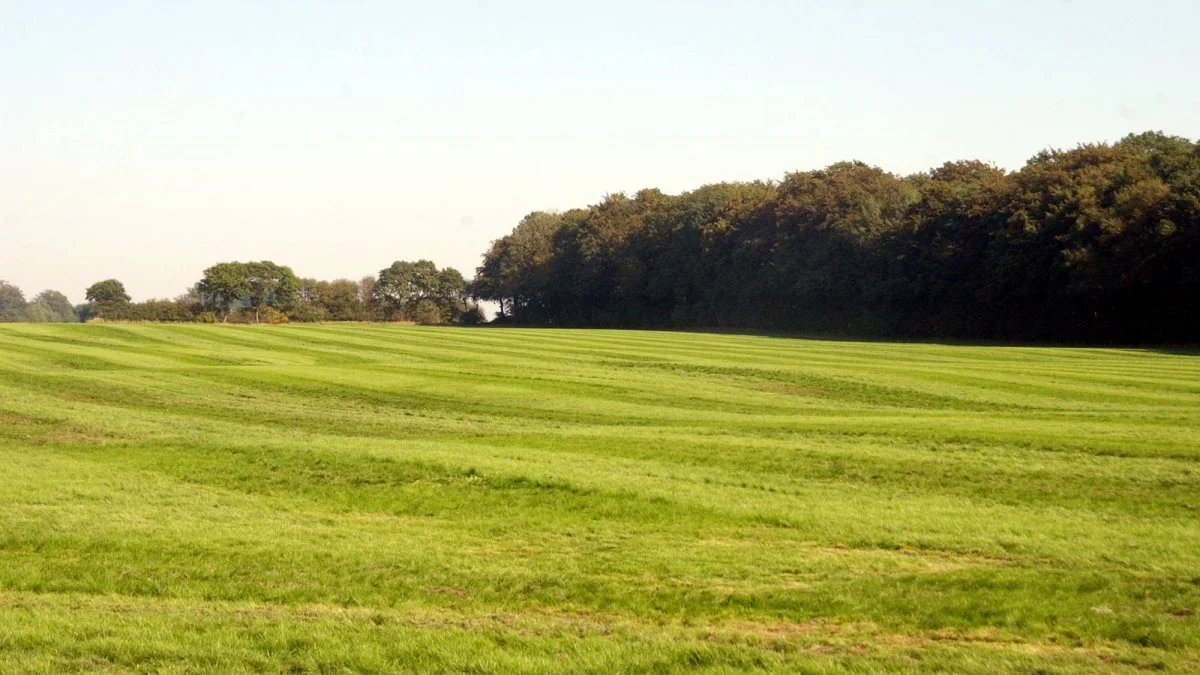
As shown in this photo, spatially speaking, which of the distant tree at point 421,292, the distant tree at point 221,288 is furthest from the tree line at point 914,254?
the distant tree at point 221,288

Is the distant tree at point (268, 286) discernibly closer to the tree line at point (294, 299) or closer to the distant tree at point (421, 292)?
the tree line at point (294, 299)

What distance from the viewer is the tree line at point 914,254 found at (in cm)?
5816

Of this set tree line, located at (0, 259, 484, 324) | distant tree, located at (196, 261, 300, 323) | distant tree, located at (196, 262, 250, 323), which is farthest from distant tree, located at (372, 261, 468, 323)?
distant tree, located at (196, 262, 250, 323)

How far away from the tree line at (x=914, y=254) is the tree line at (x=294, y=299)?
19.7m

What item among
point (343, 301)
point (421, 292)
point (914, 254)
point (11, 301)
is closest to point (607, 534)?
point (914, 254)

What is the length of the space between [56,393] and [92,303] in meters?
97.6

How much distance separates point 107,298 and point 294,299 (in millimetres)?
20773

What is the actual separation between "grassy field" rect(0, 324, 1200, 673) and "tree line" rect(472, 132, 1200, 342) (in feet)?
107

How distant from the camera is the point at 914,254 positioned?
248 feet

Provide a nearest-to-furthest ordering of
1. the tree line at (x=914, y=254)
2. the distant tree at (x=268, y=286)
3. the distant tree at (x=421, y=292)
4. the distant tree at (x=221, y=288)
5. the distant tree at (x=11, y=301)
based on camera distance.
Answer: the tree line at (x=914, y=254) → the distant tree at (x=221, y=288) → the distant tree at (x=268, y=286) → the distant tree at (x=421, y=292) → the distant tree at (x=11, y=301)

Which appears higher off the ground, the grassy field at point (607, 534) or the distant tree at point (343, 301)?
the distant tree at point (343, 301)

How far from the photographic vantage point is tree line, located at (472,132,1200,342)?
58156 mm

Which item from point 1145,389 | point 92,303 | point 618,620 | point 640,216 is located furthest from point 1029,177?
point 92,303

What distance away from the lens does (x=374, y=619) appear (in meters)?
8.96
